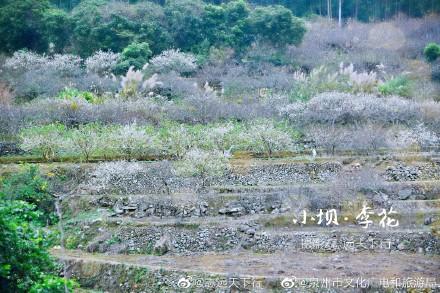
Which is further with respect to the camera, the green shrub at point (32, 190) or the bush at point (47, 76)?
the bush at point (47, 76)

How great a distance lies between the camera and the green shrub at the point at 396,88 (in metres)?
25.6

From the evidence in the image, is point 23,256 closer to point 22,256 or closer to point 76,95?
point 22,256

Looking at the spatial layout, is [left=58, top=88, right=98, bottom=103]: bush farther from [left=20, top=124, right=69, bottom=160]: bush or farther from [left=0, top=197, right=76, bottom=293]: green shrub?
[left=0, top=197, right=76, bottom=293]: green shrub

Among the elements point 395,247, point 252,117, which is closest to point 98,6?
point 252,117

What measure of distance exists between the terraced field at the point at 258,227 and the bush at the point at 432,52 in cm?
1114

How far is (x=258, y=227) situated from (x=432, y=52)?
18.1m

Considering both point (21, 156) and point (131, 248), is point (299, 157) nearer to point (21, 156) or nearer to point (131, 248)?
point (131, 248)

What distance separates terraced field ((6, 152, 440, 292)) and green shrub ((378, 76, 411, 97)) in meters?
6.13

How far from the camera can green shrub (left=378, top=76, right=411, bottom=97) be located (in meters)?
25.6

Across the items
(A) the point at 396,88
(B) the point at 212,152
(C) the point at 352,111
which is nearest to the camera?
(B) the point at 212,152

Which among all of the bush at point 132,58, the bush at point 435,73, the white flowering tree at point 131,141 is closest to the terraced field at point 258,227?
the white flowering tree at point 131,141

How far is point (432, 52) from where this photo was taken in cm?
2945

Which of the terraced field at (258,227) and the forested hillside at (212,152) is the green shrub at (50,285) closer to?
the forested hillside at (212,152)

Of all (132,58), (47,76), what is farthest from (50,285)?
(132,58)
